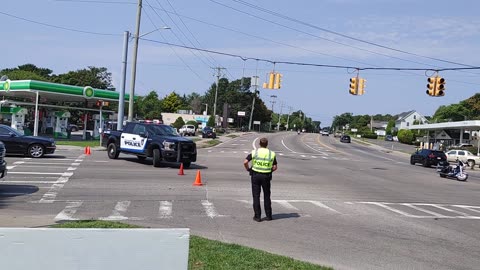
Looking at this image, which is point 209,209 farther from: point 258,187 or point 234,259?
point 234,259

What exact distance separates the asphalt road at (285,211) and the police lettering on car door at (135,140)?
2.92 meters

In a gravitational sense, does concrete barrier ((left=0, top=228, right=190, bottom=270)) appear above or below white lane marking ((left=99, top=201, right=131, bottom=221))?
above

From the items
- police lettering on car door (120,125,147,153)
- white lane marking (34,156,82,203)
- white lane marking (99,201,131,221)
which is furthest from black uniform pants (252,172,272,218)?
police lettering on car door (120,125,147,153)

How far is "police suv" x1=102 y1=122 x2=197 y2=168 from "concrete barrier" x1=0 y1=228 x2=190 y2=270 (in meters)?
18.8

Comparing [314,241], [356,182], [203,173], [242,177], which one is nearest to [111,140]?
[203,173]

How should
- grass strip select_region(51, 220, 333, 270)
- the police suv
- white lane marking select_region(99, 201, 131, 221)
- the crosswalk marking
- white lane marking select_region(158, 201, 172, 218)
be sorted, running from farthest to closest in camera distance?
the police suv, white lane marking select_region(158, 201, 172, 218), the crosswalk marking, white lane marking select_region(99, 201, 131, 221), grass strip select_region(51, 220, 333, 270)

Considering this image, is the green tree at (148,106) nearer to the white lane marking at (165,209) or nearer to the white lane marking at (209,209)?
the white lane marking at (209,209)

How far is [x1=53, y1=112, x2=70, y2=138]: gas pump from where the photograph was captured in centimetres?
4703

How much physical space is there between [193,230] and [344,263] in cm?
300

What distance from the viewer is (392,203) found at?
15.4 m

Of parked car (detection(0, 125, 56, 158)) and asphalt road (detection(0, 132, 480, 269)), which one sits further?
parked car (detection(0, 125, 56, 158))

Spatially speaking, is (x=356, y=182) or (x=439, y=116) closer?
(x=356, y=182)

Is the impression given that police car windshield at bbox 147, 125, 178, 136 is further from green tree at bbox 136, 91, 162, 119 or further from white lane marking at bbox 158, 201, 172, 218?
green tree at bbox 136, 91, 162, 119

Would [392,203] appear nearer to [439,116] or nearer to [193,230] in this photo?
[193,230]
